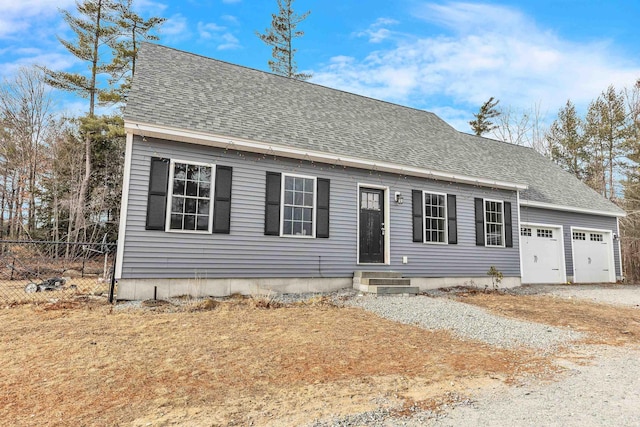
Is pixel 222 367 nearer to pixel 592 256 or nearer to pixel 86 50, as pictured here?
pixel 592 256

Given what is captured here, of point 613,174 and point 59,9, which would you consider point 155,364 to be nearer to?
point 59,9

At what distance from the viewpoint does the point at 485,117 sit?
82.7 feet

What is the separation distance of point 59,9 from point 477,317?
67.6ft

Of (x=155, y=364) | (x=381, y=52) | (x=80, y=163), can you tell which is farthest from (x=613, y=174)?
(x=80, y=163)

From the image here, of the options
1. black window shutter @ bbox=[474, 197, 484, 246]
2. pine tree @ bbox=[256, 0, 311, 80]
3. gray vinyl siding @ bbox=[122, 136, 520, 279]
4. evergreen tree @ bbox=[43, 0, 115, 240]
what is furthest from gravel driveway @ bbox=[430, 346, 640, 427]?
pine tree @ bbox=[256, 0, 311, 80]

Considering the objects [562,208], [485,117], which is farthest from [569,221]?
[485,117]

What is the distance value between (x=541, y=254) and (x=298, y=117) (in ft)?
31.8

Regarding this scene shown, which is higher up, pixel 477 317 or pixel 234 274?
pixel 234 274

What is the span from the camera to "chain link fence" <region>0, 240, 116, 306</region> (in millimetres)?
6645

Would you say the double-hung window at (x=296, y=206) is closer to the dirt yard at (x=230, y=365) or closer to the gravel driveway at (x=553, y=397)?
the dirt yard at (x=230, y=365)

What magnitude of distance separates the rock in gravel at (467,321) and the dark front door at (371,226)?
1545mm

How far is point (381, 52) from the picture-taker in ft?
43.1

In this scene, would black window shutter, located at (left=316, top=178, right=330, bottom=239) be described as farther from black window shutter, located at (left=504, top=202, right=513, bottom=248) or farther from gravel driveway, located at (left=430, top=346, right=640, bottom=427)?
black window shutter, located at (left=504, top=202, right=513, bottom=248)

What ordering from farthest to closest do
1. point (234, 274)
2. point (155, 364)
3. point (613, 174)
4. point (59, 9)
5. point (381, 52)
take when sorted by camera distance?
1. point (613, 174)
2. point (59, 9)
3. point (381, 52)
4. point (234, 274)
5. point (155, 364)
